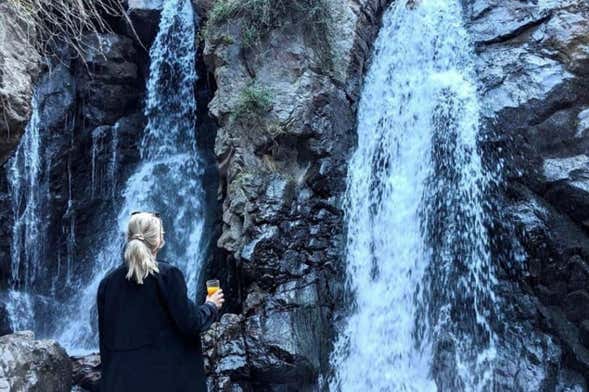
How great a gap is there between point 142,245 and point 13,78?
351 cm

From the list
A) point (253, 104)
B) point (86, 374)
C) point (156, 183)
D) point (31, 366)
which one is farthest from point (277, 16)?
point (31, 366)

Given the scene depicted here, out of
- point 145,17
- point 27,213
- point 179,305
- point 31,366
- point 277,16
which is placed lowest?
point 31,366

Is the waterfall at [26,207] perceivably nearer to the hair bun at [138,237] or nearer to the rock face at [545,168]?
the rock face at [545,168]

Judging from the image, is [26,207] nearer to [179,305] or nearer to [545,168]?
[179,305]

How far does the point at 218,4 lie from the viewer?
8867 millimetres

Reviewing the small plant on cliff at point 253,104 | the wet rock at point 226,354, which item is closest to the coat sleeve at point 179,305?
the wet rock at point 226,354

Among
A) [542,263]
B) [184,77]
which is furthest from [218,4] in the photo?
[542,263]

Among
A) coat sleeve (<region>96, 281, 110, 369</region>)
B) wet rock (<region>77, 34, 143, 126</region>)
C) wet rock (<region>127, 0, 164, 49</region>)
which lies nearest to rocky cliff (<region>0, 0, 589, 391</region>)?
wet rock (<region>77, 34, 143, 126</region>)

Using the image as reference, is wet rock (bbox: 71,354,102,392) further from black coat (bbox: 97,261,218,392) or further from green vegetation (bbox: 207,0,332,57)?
green vegetation (bbox: 207,0,332,57)

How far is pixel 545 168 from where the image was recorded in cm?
700

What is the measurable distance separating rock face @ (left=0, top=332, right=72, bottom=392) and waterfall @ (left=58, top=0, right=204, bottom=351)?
251cm

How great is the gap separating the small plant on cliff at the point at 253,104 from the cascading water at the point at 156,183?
7.58 ft

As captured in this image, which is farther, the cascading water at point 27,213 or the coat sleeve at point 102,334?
the cascading water at point 27,213

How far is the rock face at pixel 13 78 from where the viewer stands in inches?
214
